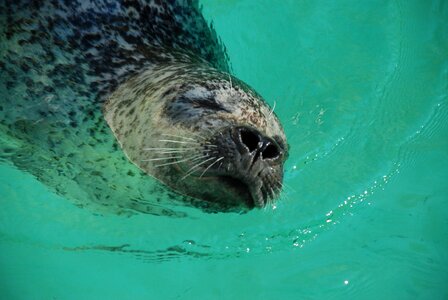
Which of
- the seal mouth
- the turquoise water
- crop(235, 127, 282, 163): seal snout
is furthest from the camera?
the turquoise water

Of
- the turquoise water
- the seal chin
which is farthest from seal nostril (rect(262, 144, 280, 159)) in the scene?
the turquoise water

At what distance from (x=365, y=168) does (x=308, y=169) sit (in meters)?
0.60

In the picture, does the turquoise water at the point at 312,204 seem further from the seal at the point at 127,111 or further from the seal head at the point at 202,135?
the seal head at the point at 202,135

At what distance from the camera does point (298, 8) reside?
17.9 ft

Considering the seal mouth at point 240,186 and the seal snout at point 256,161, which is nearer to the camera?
the seal snout at point 256,161

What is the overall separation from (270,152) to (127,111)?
1.01 meters

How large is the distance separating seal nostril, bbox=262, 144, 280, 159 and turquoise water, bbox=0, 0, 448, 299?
1807 millimetres

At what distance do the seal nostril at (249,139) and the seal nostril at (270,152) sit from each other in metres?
0.06

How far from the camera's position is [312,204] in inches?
182

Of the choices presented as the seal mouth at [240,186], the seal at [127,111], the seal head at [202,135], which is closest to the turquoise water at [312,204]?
the seal at [127,111]

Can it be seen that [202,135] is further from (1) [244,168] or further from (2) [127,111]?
(2) [127,111]

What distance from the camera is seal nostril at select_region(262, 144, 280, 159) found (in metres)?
2.33

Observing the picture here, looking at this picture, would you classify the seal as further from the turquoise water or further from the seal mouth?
the turquoise water

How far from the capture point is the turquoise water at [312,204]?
4254 mm
